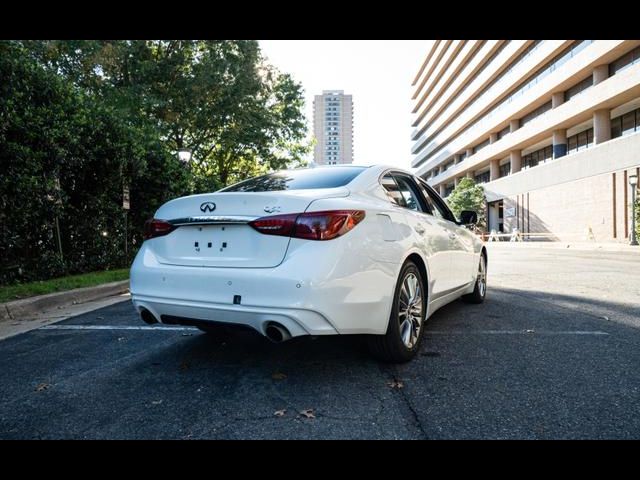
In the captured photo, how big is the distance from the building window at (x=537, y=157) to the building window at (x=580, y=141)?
262 cm

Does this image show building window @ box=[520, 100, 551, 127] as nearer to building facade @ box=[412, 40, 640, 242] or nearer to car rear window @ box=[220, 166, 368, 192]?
building facade @ box=[412, 40, 640, 242]

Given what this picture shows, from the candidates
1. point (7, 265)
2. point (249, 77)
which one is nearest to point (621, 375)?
point (7, 265)

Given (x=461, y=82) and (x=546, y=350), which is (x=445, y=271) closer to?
(x=546, y=350)

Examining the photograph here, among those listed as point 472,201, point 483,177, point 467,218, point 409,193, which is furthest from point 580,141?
point 409,193

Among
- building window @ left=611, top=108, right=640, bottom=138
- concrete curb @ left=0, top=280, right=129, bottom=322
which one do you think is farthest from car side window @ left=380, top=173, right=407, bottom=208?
building window @ left=611, top=108, right=640, bottom=138

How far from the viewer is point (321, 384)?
2715 millimetres

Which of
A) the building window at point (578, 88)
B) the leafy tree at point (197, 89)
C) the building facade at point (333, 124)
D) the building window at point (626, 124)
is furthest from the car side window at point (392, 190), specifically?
the building facade at point (333, 124)

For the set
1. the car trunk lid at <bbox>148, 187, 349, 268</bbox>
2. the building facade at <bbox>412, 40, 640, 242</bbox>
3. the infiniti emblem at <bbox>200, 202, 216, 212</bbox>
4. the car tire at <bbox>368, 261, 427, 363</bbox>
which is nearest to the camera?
the car trunk lid at <bbox>148, 187, 349, 268</bbox>

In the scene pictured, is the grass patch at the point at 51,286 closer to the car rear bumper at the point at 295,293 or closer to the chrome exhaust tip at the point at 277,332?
the car rear bumper at the point at 295,293

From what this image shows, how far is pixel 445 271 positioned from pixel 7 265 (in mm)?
6710

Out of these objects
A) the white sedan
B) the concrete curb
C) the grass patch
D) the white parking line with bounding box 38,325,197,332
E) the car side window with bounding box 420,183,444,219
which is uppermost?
the car side window with bounding box 420,183,444,219

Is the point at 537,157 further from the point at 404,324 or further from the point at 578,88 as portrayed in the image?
the point at 404,324

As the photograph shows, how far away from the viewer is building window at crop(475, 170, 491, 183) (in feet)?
164

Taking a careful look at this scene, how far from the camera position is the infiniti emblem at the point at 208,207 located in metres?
2.83
